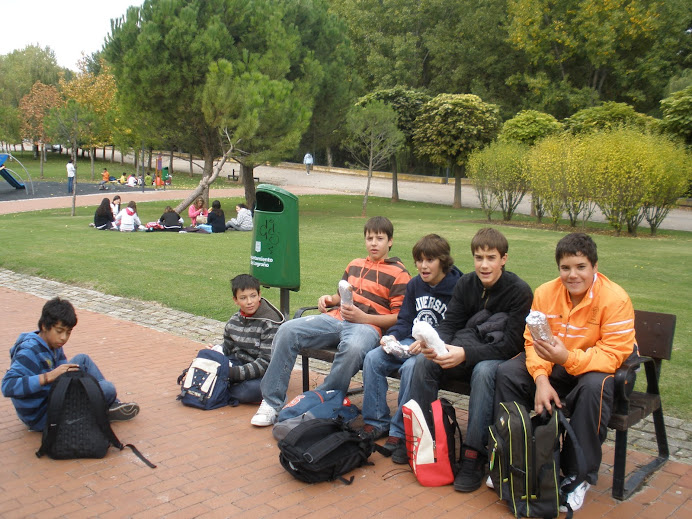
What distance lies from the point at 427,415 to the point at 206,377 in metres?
1.85

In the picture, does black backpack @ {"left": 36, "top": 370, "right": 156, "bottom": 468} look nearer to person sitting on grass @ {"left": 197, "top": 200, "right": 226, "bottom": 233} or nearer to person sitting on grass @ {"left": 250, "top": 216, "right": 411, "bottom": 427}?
person sitting on grass @ {"left": 250, "top": 216, "right": 411, "bottom": 427}

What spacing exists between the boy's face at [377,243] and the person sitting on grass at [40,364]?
206cm

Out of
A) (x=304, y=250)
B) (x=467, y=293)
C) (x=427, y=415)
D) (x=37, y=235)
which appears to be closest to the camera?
(x=427, y=415)

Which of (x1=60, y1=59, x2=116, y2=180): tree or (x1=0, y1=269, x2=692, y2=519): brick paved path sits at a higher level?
(x1=60, y1=59, x2=116, y2=180): tree

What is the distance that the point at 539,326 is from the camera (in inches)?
137

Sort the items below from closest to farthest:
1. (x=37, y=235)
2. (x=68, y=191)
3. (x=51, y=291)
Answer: (x=51, y=291) → (x=37, y=235) → (x=68, y=191)

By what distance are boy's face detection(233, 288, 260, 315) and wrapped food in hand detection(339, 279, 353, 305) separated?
754 millimetres

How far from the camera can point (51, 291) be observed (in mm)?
9484

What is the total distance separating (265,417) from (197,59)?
18.1 metres

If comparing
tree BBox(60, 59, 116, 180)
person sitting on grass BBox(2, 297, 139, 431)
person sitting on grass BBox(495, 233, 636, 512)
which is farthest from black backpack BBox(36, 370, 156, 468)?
tree BBox(60, 59, 116, 180)

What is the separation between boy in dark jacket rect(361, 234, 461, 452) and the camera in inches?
172

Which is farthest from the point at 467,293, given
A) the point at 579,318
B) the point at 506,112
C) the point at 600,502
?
the point at 506,112

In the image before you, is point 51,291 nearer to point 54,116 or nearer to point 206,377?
point 206,377

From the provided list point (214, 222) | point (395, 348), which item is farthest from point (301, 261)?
point (395, 348)
